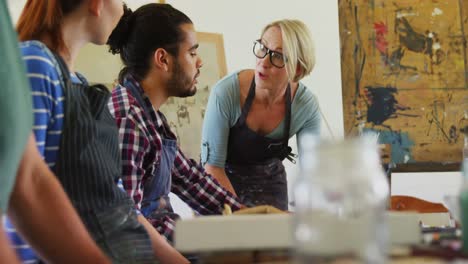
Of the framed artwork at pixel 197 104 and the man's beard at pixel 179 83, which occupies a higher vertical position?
the man's beard at pixel 179 83

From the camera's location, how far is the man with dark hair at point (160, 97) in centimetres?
212

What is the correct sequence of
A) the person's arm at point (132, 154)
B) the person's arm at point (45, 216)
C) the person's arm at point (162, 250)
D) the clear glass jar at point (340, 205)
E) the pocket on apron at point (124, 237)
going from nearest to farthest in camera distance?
the clear glass jar at point (340, 205) < the person's arm at point (45, 216) < the pocket on apron at point (124, 237) < the person's arm at point (162, 250) < the person's arm at point (132, 154)

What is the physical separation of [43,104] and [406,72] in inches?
124

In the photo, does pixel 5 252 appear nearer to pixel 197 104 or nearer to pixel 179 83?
pixel 179 83

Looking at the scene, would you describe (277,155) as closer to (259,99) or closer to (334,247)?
(259,99)

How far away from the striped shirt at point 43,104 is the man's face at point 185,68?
100 centimetres

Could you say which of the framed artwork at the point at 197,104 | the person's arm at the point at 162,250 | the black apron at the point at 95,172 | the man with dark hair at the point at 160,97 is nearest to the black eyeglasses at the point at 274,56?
the man with dark hair at the point at 160,97

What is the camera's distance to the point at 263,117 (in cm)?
340

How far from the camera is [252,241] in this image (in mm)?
844

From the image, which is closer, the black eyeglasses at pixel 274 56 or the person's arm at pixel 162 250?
the person's arm at pixel 162 250

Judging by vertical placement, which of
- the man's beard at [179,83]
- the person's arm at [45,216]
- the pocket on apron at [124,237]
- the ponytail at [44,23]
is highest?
the ponytail at [44,23]

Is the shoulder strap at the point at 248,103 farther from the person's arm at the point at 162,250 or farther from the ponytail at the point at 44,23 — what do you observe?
the ponytail at the point at 44,23

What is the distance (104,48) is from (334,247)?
3.54 metres

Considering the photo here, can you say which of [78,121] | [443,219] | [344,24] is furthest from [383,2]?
[78,121]
